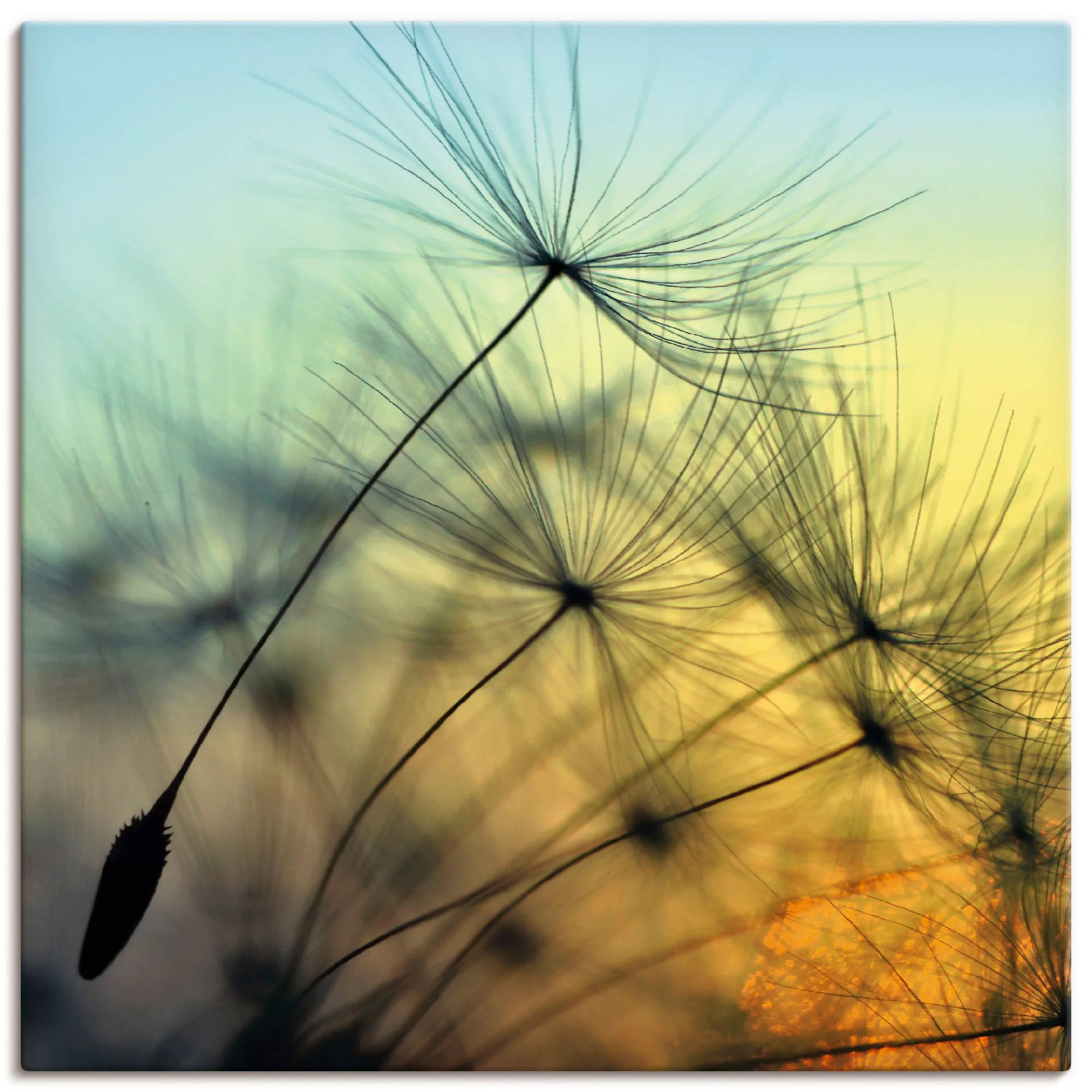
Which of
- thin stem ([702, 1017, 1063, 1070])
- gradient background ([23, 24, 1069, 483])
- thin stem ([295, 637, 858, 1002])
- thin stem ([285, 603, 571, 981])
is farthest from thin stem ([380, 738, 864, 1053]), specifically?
gradient background ([23, 24, 1069, 483])

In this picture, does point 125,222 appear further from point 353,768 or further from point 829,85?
point 829,85

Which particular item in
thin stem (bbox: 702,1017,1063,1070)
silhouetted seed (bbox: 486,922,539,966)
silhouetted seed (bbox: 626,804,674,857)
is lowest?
thin stem (bbox: 702,1017,1063,1070)

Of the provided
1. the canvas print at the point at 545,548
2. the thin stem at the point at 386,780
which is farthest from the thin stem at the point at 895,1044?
the thin stem at the point at 386,780

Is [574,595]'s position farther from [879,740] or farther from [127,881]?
[127,881]

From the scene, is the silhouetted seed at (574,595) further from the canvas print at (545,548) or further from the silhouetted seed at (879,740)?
the silhouetted seed at (879,740)

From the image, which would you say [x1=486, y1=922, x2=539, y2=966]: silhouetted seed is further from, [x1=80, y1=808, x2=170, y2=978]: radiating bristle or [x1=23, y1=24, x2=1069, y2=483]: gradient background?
[x1=23, y1=24, x2=1069, y2=483]: gradient background

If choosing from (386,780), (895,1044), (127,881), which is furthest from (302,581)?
(895,1044)

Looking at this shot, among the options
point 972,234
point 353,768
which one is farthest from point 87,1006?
point 972,234
